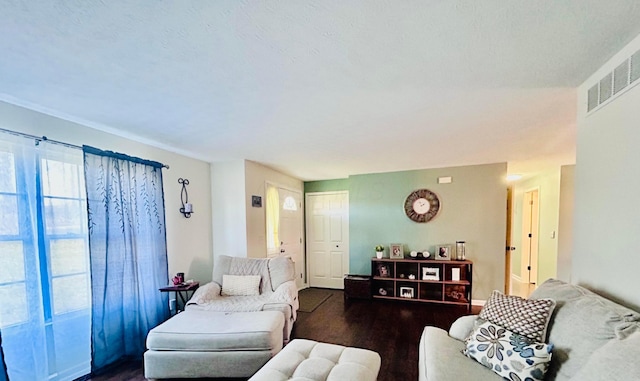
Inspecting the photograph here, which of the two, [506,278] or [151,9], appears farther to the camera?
[506,278]

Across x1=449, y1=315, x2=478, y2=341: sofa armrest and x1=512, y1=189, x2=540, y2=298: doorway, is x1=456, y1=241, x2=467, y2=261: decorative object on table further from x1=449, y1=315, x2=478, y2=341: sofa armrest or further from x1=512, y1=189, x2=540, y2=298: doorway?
x1=449, y1=315, x2=478, y2=341: sofa armrest

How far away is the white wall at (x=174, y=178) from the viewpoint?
6.63 ft

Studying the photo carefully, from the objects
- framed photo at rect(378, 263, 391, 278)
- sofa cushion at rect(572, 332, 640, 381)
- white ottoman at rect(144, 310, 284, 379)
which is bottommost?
framed photo at rect(378, 263, 391, 278)

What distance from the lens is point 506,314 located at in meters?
Result: 1.68

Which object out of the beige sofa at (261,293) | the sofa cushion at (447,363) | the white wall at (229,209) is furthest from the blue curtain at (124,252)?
the sofa cushion at (447,363)

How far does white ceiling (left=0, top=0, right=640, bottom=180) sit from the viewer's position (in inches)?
41.4

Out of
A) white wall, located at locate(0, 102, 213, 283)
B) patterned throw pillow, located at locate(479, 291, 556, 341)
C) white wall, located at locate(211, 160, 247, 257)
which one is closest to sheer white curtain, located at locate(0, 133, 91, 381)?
white wall, located at locate(0, 102, 213, 283)

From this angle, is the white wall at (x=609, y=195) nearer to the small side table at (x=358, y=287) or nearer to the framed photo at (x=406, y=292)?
the framed photo at (x=406, y=292)

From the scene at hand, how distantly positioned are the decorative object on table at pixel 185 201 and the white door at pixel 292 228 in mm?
1627

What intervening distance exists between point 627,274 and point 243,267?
3.24m

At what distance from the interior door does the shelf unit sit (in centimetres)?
215

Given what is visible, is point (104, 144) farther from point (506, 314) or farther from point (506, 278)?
point (506, 278)

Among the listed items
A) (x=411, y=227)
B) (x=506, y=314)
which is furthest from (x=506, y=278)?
(x=506, y=314)

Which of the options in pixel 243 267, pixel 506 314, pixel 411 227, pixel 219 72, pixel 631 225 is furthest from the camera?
pixel 411 227
